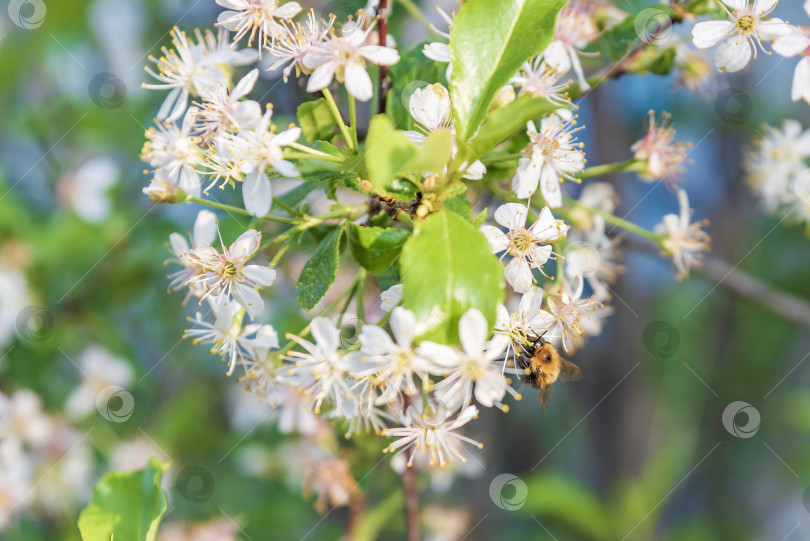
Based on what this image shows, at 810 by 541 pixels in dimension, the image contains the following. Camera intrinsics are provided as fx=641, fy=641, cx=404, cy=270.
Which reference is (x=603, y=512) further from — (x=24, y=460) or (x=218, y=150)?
(x=218, y=150)

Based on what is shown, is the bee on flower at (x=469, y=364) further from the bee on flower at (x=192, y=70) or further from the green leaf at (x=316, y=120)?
the bee on flower at (x=192, y=70)

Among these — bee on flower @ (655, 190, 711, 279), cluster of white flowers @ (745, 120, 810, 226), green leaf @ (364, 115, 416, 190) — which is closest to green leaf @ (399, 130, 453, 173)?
green leaf @ (364, 115, 416, 190)

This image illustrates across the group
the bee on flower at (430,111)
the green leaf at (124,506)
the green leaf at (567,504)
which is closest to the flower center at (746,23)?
the bee on flower at (430,111)

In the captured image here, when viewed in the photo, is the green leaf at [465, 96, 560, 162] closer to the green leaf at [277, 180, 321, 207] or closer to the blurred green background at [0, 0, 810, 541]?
the green leaf at [277, 180, 321, 207]

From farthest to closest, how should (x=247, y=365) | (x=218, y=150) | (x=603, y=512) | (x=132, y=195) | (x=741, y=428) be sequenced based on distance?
(x=603, y=512), (x=132, y=195), (x=741, y=428), (x=247, y=365), (x=218, y=150)

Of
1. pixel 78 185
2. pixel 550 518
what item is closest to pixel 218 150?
pixel 78 185

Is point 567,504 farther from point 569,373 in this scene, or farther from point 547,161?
point 547,161
